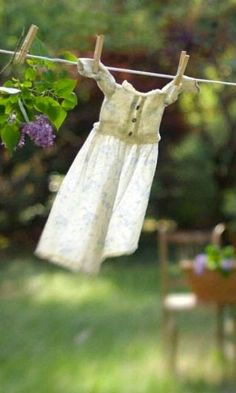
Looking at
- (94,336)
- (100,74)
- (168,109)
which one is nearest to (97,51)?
(100,74)

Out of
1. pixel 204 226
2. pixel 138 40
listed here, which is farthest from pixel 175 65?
pixel 204 226

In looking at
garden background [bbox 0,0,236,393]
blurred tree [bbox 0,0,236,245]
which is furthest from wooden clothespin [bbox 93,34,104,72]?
blurred tree [bbox 0,0,236,245]

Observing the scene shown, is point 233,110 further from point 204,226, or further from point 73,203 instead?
point 73,203

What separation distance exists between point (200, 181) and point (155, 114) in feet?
27.7

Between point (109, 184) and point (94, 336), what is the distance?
4.38 meters

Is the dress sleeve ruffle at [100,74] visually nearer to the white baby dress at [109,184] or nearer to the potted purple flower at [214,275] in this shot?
the white baby dress at [109,184]

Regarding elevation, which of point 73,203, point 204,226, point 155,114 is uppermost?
point 155,114

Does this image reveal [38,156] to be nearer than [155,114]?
No

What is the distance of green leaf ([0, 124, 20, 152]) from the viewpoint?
86.0 inches

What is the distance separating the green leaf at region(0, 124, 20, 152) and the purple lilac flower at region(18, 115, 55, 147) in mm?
18

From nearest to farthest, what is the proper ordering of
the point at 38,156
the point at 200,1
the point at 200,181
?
the point at 200,1 → the point at 38,156 → the point at 200,181

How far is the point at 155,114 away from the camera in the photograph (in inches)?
92.9

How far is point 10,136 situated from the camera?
2.19m

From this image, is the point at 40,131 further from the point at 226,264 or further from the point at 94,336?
the point at 94,336
